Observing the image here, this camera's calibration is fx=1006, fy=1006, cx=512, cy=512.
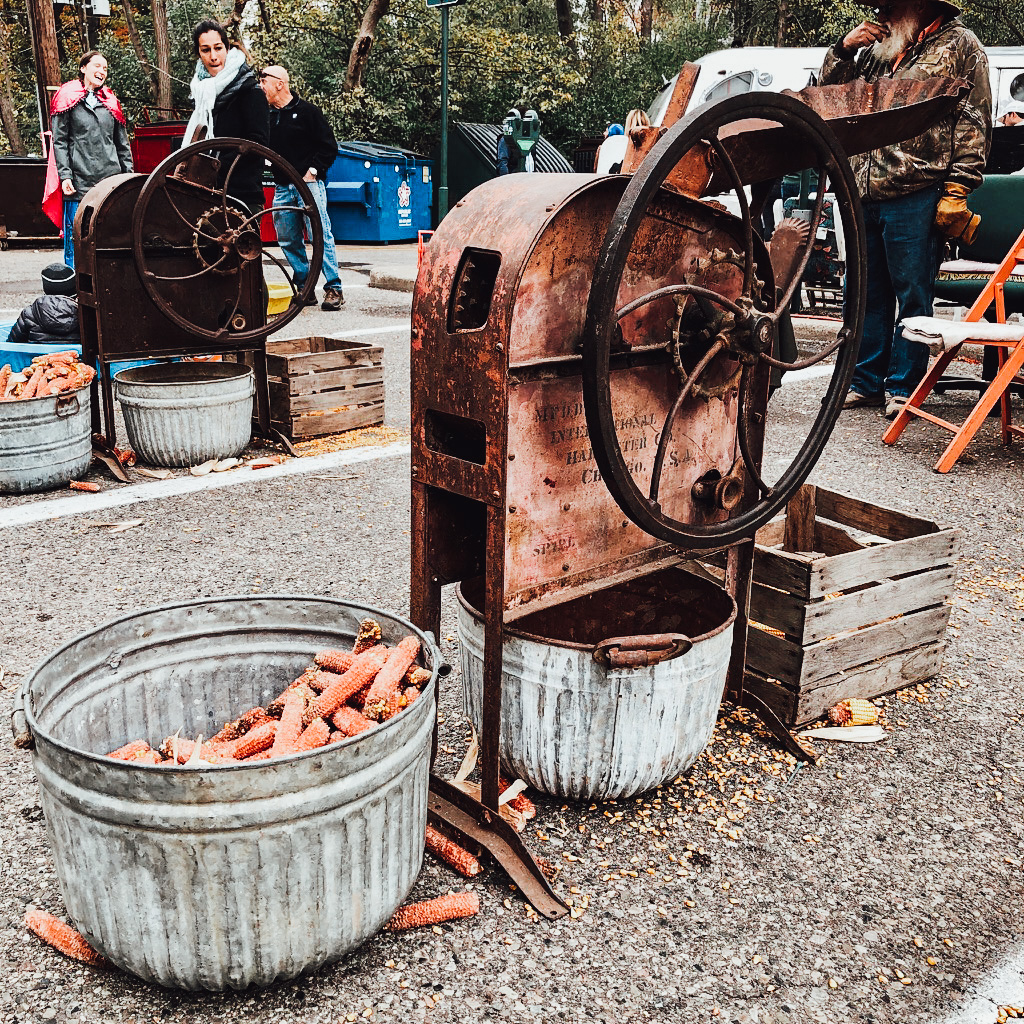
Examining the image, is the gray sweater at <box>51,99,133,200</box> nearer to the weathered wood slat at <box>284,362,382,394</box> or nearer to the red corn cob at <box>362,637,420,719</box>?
the weathered wood slat at <box>284,362,382,394</box>

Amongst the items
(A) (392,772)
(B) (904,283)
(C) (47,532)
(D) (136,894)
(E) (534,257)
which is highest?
(E) (534,257)

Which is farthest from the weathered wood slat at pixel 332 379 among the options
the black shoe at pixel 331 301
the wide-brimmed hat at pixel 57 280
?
the black shoe at pixel 331 301

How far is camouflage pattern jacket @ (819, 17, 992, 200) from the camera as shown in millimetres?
5602

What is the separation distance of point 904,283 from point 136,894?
5.78 metres

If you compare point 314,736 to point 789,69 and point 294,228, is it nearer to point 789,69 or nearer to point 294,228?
point 294,228

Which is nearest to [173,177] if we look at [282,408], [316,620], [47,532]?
[282,408]

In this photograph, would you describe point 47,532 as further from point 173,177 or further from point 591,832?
point 591,832

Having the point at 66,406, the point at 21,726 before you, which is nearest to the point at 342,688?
the point at 21,726

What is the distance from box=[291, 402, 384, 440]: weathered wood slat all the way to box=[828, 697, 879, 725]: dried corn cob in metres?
3.85

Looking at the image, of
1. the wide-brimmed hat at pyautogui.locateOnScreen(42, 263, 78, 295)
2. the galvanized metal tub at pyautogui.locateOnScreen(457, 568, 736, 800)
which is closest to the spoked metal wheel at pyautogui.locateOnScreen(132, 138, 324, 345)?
the wide-brimmed hat at pyautogui.locateOnScreen(42, 263, 78, 295)

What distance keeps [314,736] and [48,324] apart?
189 inches

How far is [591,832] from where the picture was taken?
8.32ft

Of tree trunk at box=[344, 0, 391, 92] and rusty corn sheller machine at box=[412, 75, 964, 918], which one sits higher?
tree trunk at box=[344, 0, 391, 92]

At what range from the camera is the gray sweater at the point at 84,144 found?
8.23 m
